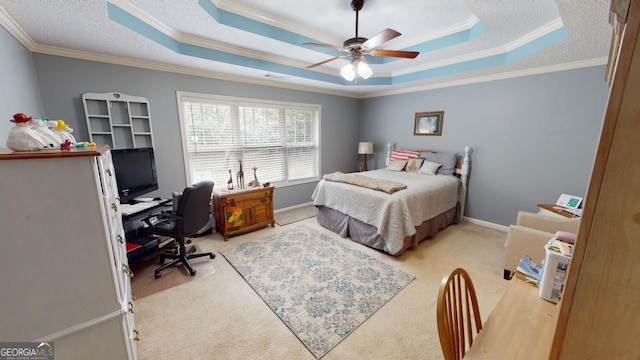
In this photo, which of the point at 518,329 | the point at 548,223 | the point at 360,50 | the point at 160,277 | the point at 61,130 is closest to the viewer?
the point at 518,329

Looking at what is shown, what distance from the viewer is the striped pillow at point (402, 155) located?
426 cm

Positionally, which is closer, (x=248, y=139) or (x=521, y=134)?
(x=521, y=134)

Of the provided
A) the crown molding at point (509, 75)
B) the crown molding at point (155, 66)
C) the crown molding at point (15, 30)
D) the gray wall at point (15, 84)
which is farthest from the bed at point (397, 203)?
the crown molding at point (15, 30)

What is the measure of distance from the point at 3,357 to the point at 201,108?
2.97 m

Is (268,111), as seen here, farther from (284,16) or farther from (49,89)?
(49,89)

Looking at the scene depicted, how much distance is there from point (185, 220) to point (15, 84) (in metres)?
1.61

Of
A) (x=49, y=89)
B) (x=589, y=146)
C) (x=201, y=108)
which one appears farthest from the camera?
(x=201, y=108)

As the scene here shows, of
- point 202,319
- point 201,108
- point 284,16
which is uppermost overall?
point 284,16

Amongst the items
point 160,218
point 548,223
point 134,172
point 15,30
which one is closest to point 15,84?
point 15,30

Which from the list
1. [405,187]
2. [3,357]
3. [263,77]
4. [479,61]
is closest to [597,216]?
[3,357]

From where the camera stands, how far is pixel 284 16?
2.39 metres

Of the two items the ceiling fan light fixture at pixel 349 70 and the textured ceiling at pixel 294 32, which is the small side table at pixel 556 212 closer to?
the textured ceiling at pixel 294 32

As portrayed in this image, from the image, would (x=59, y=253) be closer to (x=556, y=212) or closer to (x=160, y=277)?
(x=160, y=277)

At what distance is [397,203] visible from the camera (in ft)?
8.79
